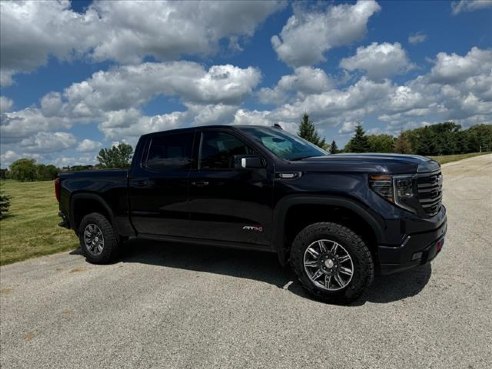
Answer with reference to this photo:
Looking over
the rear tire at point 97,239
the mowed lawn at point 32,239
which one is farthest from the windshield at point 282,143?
the mowed lawn at point 32,239

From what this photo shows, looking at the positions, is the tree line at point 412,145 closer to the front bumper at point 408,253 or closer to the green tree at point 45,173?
the green tree at point 45,173

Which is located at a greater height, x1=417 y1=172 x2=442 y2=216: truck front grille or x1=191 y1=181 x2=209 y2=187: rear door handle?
x1=191 y1=181 x2=209 y2=187: rear door handle

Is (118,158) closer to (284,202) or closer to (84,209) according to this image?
(84,209)

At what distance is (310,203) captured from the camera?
436 centimetres

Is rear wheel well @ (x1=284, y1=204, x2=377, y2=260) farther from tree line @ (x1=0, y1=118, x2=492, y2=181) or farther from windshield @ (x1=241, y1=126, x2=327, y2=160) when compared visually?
tree line @ (x1=0, y1=118, x2=492, y2=181)

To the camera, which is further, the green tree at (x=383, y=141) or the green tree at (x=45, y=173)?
the green tree at (x=383, y=141)

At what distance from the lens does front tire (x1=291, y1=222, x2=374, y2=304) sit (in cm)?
413

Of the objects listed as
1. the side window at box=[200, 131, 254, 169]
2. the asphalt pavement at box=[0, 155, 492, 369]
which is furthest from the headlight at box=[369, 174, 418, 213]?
the side window at box=[200, 131, 254, 169]

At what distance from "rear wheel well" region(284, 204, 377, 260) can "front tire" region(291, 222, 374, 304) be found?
163mm

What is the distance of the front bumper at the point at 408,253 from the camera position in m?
3.99

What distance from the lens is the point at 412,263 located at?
405 cm

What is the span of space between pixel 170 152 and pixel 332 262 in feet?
9.01

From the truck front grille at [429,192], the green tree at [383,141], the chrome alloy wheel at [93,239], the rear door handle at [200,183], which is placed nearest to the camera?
the truck front grille at [429,192]

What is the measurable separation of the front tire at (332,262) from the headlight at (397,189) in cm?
53
